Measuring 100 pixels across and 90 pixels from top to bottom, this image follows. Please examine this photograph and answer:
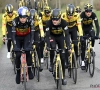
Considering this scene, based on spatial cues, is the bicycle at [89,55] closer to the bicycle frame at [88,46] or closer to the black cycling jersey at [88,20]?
the bicycle frame at [88,46]

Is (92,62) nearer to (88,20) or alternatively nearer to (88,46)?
(88,46)

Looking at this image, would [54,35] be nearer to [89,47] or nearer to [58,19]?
[58,19]

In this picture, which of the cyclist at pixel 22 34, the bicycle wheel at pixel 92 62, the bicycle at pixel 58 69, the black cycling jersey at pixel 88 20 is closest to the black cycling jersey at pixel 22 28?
the cyclist at pixel 22 34

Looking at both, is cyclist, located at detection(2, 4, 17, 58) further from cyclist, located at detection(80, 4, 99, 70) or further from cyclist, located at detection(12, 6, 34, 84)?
cyclist, located at detection(80, 4, 99, 70)

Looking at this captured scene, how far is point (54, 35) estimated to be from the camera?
867 centimetres

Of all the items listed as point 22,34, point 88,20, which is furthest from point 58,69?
point 88,20

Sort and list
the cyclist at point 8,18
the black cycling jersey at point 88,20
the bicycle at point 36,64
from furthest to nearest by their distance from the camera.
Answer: the cyclist at point 8,18
the black cycling jersey at point 88,20
the bicycle at point 36,64

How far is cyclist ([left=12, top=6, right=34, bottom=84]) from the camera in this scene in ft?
26.2

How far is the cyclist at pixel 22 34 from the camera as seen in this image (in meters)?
8.00

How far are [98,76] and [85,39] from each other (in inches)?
49.7

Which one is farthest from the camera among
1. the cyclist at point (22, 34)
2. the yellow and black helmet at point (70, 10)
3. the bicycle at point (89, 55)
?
the bicycle at point (89, 55)

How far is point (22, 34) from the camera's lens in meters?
8.55

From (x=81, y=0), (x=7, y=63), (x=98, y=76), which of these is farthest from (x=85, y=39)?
(x=81, y=0)

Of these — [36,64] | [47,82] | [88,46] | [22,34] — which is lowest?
[47,82]
